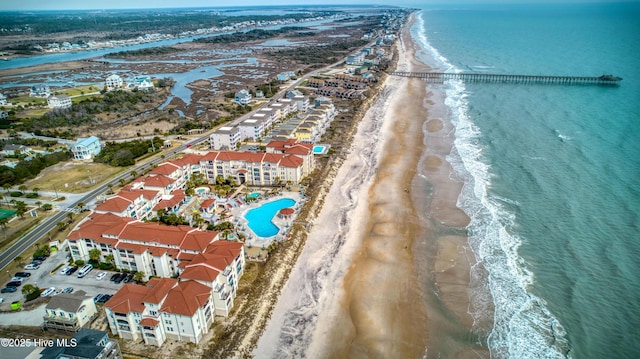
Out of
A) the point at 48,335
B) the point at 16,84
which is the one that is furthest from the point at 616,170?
the point at 16,84

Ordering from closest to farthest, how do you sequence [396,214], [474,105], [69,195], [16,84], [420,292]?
[420,292] → [396,214] → [69,195] → [474,105] → [16,84]

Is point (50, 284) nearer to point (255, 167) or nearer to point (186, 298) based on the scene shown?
point (186, 298)

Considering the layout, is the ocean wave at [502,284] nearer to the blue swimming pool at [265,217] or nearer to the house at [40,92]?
the blue swimming pool at [265,217]

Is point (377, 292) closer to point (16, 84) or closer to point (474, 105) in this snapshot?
point (474, 105)

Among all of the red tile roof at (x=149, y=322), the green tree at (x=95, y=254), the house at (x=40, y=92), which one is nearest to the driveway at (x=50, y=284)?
the green tree at (x=95, y=254)

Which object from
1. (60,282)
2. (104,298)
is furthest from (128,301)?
(60,282)
